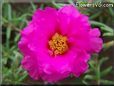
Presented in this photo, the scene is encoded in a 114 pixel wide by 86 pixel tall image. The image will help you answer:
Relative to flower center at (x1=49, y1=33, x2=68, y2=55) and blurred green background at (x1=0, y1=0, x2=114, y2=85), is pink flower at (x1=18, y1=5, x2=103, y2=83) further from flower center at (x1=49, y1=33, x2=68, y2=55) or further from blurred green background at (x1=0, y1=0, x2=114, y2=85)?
blurred green background at (x1=0, y1=0, x2=114, y2=85)

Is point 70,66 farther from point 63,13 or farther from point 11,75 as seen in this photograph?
point 11,75

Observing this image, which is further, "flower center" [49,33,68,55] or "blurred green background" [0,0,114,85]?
"blurred green background" [0,0,114,85]

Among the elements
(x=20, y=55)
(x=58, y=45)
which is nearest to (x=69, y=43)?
(x=58, y=45)

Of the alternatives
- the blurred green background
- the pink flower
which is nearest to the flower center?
the pink flower

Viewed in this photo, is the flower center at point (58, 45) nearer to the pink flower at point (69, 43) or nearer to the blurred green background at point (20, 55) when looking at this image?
the pink flower at point (69, 43)

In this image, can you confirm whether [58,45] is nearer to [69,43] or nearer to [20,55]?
[69,43]
